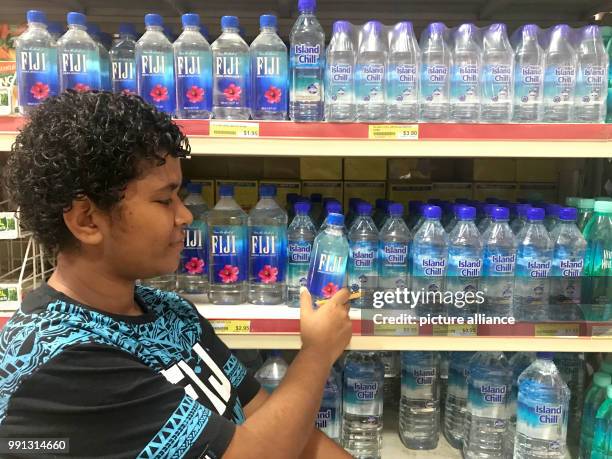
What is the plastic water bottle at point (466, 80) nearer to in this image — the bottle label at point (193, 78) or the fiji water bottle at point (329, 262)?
the fiji water bottle at point (329, 262)

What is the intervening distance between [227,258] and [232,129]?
Result: 0.44 metres

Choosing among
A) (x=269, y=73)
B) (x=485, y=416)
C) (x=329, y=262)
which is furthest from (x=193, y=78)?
(x=485, y=416)

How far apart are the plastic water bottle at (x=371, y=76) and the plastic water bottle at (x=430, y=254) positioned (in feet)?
1.14

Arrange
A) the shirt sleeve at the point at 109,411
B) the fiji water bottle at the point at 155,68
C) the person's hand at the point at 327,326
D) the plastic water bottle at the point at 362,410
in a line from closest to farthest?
the shirt sleeve at the point at 109,411, the person's hand at the point at 327,326, the fiji water bottle at the point at 155,68, the plastic water bottle at the point at 362,410

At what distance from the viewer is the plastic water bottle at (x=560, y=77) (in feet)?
5.04

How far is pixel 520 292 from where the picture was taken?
62.3 inches

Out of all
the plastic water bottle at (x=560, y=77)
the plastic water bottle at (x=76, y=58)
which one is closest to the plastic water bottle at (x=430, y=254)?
the plastic water bottle at (x=560, y=77)

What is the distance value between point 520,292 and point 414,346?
0.39 meters

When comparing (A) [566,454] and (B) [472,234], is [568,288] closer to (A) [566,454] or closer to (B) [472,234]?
(B) [472,234]

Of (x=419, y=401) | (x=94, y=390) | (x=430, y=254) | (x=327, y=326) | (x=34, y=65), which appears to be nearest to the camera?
(x=94, y=390)

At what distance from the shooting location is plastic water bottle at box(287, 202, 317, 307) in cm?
163

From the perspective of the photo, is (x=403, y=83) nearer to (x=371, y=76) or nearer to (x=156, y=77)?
(x=371, y=76)

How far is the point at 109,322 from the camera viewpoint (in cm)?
100

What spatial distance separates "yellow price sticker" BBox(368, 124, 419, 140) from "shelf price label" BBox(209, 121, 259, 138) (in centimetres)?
33
